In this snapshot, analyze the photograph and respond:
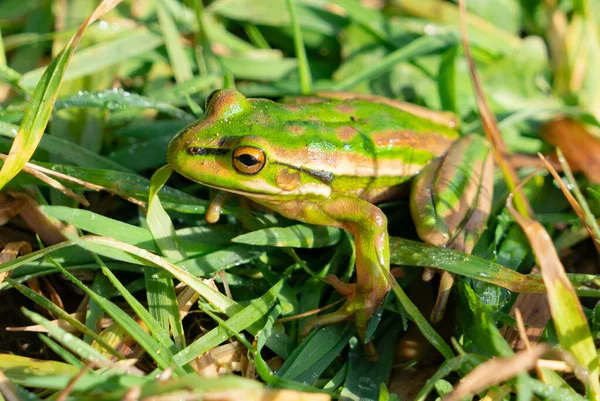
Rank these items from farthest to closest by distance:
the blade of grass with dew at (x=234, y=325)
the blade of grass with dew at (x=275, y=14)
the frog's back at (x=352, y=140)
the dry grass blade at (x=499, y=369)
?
the blade of grass with dew at (x=275, y=14)
the frog's back at (x=352, y=140)
the blade of grass with dew at (x=234, y=325)
the dry grass blade at (x=499, y=369)

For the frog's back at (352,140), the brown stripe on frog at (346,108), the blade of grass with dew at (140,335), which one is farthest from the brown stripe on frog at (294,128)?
the blade of grass with dew at (140,335)

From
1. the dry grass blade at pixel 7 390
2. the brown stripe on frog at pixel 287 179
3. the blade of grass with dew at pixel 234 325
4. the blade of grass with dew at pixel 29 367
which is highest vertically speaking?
the brown stripe on frog at pixel 287 179

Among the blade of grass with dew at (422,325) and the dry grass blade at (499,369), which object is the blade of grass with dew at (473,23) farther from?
the dry grass blade at (499,369)

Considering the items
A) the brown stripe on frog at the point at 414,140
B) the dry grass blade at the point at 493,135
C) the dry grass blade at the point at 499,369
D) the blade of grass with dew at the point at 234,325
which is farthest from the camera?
the brown stripe on frog at the point at 414,140

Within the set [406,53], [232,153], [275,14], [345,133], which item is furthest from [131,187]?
[406,53]

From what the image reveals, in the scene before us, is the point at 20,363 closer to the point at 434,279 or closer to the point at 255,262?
the point at 255,262

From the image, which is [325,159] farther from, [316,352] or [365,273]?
[316,352]

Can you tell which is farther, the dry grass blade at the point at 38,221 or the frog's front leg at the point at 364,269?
the dry grass blade at the point at 38,221
